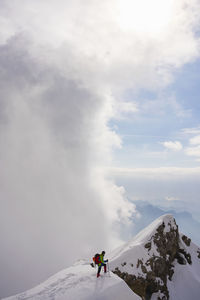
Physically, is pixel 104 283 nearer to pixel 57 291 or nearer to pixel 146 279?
pixel 57 291

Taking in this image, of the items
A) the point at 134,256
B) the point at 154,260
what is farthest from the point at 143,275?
the point at 154,260

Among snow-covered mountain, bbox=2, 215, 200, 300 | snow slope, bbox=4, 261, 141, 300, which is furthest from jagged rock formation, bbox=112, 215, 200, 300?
snow slope, bbox=4, 261, 141, 300

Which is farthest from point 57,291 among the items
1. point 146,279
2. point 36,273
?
point 36,273

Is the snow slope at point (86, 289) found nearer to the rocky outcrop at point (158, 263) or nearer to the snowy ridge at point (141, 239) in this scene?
the rocky outcrop at point (158, 263)

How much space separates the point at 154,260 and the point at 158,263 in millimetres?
1214

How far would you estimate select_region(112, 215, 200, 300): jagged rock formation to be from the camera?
31477 millimetres

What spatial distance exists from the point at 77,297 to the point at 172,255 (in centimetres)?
3108

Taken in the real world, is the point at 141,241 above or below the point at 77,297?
above

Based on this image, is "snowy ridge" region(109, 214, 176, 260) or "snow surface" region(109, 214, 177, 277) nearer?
"snow surface" region(109, 214, 177, 277)

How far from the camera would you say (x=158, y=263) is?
3588cm

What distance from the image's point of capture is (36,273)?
186 m

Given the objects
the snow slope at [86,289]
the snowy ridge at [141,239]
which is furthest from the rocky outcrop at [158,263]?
the snow slope at [86,289]

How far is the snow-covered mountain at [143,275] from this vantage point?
20.4 metres

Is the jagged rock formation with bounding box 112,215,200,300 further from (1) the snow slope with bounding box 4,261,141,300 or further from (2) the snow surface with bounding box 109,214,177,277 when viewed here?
(1) the snow slope with bounding box 4,261,141,300
